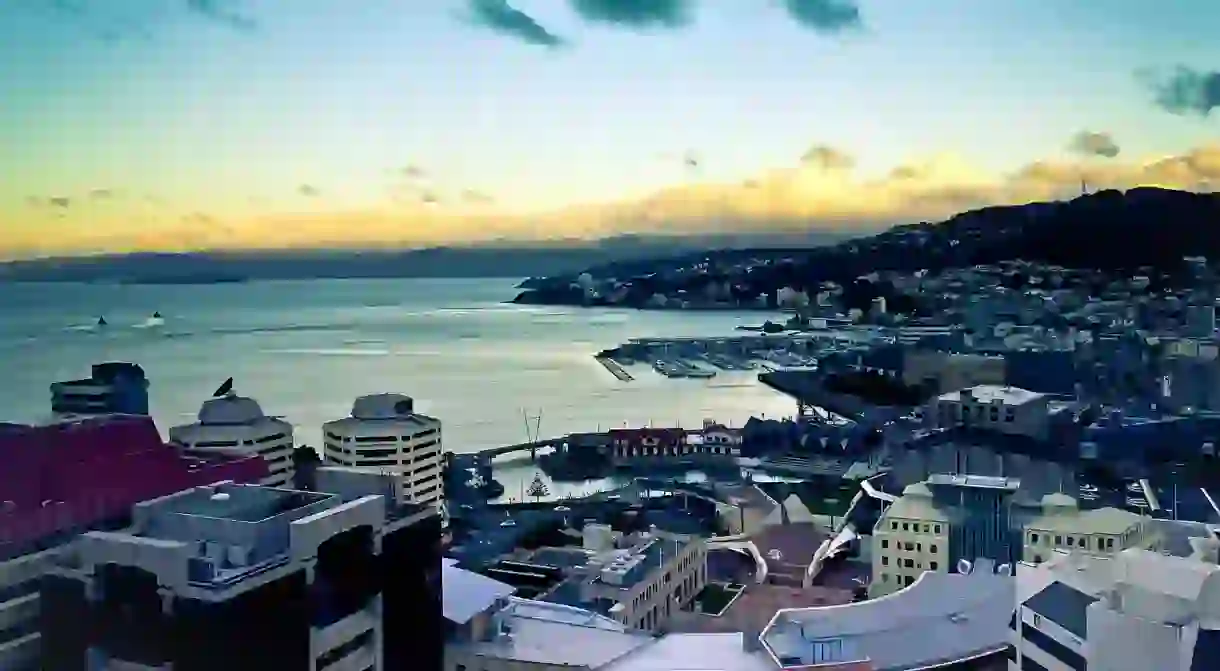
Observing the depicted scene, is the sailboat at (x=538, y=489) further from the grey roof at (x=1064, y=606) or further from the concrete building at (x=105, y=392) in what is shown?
the grey roof at (x=1064, y=606)

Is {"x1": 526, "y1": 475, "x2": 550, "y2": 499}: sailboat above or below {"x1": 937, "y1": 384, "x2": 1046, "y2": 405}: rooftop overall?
below

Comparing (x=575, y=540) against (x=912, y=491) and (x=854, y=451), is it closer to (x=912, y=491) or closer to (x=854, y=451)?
(x=912, y=491)

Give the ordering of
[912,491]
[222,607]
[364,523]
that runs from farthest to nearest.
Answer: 1. [912,491]
2. [364,523]
3. [222,607]

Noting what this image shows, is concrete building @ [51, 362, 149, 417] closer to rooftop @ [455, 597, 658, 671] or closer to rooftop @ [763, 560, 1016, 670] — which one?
rooftop @ [455, 597, 658, 671]

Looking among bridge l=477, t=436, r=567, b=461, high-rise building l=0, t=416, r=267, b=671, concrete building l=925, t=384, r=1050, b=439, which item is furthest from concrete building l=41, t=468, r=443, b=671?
bridge l=477, t=436, r=567, b=461

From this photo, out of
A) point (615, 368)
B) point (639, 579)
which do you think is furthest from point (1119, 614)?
point (615, 368)

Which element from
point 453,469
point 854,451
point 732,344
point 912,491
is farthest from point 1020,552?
point 732,344
